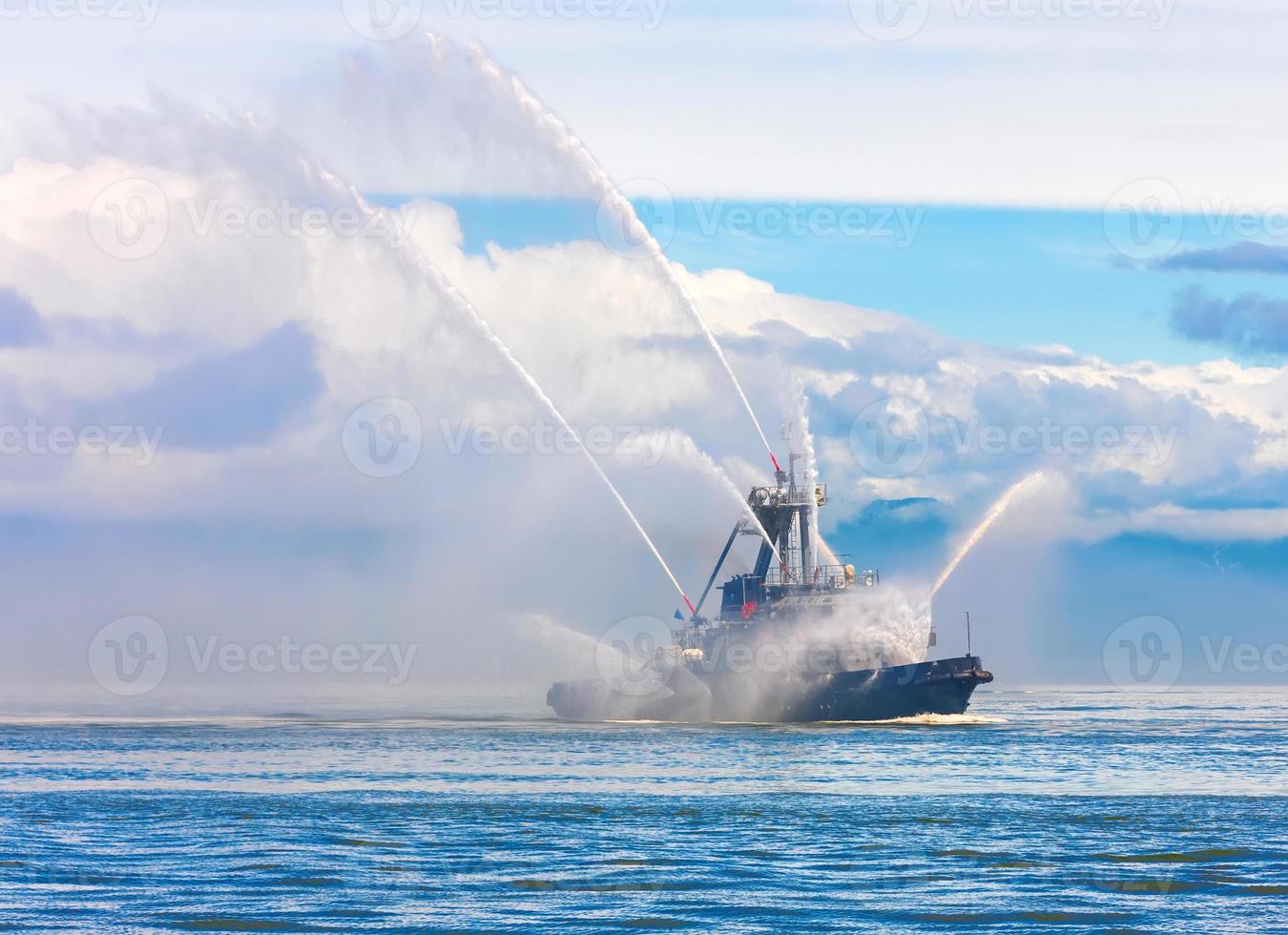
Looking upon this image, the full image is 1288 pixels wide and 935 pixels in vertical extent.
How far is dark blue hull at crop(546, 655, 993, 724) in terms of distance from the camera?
104812mm

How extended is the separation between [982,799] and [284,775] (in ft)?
113

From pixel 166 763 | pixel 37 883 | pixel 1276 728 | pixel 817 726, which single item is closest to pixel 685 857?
Result: pixel 37 883

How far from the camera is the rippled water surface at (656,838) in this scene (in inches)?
1539

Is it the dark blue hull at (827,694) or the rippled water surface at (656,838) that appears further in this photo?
the dark blue hull at (827,694)

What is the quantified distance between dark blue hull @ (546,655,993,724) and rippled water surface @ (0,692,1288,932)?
1168 cm

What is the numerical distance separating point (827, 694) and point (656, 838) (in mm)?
55870

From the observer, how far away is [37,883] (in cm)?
4325

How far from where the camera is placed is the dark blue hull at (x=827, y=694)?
10481cm

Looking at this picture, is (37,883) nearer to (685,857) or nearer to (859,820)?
(685,857)

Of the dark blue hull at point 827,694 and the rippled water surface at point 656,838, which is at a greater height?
the dark blue hull at point 827,694

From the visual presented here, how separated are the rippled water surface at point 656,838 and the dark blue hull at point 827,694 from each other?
11683 mm

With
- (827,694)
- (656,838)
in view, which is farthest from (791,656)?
(656,838)

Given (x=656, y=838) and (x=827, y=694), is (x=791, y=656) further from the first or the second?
(x=656, y=838)

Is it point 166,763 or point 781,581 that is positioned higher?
point 781,581
